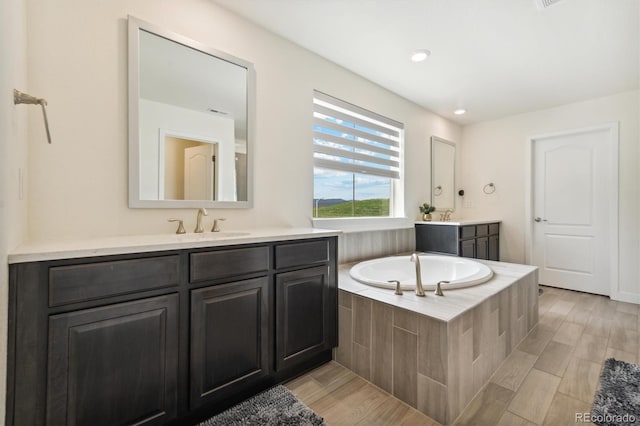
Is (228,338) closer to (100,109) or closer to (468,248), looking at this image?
(100,109)

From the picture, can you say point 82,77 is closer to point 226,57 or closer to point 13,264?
point 226,57

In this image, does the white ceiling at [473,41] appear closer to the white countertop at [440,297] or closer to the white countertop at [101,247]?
the white countertop at [101,247]

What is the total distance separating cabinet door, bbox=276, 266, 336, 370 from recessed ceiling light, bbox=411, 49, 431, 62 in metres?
2.00

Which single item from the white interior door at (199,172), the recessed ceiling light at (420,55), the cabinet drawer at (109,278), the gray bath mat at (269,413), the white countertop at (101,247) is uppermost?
the recessed ceiling light at (420,55)

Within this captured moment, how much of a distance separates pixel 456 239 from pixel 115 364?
3.25 metres

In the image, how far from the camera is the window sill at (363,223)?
2.56m

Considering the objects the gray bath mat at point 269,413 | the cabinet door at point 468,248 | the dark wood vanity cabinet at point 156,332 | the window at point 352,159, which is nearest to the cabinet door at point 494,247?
the cabinet door at point 468,248

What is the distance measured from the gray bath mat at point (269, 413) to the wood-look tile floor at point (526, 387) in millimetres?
72

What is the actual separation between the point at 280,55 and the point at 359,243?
72.4 inches

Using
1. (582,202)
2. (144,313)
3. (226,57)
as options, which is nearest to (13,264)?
(144,313)

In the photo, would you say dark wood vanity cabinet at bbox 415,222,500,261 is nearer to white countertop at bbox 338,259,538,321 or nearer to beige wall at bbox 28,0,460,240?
white countertop at bbox 338,259,538,321

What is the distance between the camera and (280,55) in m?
2.28

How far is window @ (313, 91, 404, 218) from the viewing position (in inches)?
103

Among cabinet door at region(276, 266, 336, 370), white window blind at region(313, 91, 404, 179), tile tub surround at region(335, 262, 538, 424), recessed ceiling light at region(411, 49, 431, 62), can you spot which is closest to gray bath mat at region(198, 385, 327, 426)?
cabinet door at region(276, 266, 336, 370)
